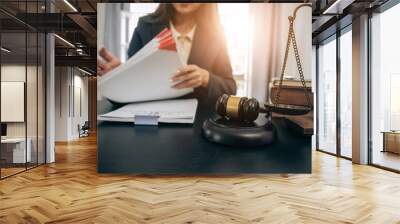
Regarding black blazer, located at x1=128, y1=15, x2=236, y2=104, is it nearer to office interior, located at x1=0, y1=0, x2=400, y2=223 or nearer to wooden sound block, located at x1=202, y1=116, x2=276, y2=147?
office interior, located at x1=0, y1=0, x2=400, y2=223

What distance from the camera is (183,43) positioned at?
582cm

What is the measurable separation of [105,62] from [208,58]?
5.37ft

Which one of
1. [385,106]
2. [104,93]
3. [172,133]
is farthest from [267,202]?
[385,106]

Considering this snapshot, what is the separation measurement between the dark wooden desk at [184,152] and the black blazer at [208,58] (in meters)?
0.33

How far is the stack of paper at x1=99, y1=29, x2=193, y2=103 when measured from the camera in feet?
19.0

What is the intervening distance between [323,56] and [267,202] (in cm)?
664

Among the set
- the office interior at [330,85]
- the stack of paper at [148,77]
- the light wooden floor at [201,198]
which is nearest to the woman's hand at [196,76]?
the stack of paper at [148,77]

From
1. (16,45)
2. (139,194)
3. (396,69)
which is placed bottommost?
(139,194)

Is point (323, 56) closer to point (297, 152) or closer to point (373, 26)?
point (373, 26)

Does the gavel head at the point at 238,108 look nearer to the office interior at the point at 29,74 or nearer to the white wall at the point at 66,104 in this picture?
the office interior at the point at 29,74

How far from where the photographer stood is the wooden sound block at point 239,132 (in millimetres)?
5586

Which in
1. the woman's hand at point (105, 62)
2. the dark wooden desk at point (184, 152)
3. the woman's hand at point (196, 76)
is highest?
the woman's hand at point (105, 62)

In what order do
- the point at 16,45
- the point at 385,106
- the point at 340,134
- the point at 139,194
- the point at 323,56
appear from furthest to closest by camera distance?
the point at 323,56, the point at 340,134, the point at 385,106, the point at 16,45, the point at 139,194

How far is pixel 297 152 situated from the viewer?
5.82 meters
